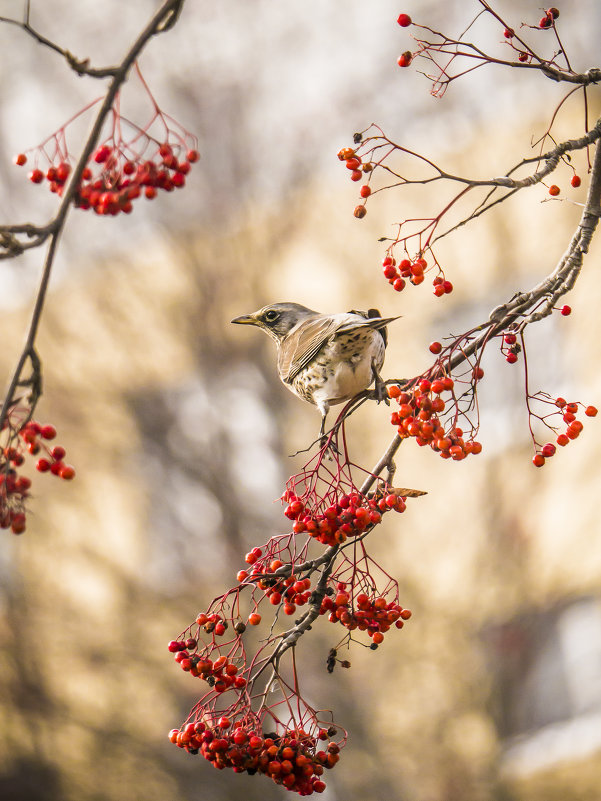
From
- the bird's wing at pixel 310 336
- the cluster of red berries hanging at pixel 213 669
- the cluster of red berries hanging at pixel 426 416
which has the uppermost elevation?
the bird's wing at pixel 310 336

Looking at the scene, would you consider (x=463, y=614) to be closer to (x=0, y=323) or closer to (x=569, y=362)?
(x=569, y=362)

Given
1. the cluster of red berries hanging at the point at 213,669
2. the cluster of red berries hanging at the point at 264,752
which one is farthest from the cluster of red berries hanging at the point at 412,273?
the cluster of red berries hanging at the point at 264,752

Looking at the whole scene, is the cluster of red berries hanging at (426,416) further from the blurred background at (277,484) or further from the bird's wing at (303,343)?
the blurred background at (277,484)

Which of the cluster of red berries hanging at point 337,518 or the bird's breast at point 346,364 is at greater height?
the bird's breast at point 346,364

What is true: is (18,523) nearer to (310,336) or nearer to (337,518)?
(337,518)

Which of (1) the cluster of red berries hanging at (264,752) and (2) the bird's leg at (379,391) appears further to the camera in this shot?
(2) the bird's leg at (379,391)

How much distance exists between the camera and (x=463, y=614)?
4.82m

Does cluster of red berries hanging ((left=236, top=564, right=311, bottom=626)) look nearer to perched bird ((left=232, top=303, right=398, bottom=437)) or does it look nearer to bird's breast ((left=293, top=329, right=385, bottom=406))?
perched bird ((left=232, top=303, right=398, bottom=437))

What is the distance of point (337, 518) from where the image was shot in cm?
112

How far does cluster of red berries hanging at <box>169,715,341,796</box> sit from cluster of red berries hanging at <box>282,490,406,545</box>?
0.89ft

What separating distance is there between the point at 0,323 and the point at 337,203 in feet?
8.03

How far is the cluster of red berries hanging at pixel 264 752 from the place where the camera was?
115 cm

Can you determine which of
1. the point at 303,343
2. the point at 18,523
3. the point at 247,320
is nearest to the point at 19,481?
the point at 18,523

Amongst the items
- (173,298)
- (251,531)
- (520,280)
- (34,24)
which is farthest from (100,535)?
(34,24)
